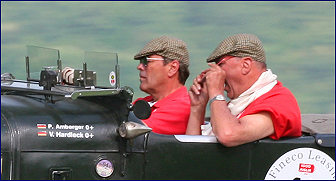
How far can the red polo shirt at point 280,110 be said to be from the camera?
3.64 meters

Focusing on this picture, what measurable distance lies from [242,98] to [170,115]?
1.68 feet

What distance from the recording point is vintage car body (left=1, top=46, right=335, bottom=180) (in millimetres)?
3316

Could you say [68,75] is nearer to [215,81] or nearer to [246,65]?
[215,81]

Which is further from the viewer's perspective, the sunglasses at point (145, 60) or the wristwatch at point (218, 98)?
the sunglasses at point (145, 60)

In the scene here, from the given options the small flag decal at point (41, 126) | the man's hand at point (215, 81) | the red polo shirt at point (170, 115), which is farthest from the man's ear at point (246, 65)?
the small flag decal at point (41, 126)

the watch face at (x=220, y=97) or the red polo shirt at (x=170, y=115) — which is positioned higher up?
the watch face at (x=220, y=97)

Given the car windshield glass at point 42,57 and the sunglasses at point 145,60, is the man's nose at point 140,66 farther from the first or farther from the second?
the car windshield glass at point 42,57

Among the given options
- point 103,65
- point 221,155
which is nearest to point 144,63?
point 103,65

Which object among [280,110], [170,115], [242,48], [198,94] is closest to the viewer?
[280,110]

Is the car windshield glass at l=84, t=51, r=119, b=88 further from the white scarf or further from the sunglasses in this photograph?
the sunglasses

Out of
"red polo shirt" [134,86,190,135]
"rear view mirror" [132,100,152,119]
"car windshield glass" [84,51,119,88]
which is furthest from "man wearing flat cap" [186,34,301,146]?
"car windshield glass" [84,51,119,88]

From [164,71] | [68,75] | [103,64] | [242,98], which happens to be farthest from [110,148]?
[164,71]

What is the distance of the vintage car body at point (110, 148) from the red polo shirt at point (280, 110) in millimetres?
57

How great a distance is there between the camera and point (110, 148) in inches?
136
